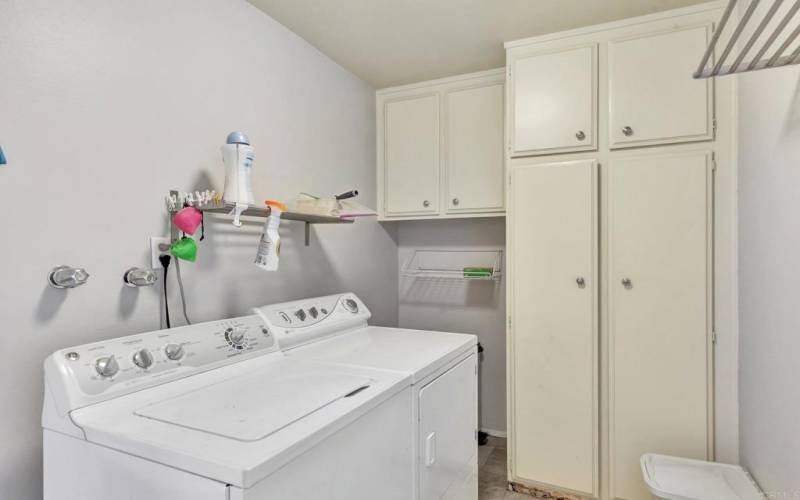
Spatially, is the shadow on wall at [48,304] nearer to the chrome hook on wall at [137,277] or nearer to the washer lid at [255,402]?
the chrome hook on wall at [137,277]

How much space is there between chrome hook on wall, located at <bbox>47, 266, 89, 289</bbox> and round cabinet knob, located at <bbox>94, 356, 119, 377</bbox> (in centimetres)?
26

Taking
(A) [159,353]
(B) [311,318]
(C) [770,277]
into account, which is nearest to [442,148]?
(B) [311,318]

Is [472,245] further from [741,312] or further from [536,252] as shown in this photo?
[741,312]

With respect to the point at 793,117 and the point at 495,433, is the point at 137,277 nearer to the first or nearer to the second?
the point at 793,117

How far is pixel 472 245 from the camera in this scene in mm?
2996

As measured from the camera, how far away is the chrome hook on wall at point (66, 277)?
46.3 inches

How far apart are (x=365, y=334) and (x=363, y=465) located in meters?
0.93

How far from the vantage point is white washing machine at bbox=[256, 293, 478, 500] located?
4.71 ft

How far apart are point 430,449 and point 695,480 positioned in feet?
3.94

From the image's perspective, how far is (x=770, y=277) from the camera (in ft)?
4.87

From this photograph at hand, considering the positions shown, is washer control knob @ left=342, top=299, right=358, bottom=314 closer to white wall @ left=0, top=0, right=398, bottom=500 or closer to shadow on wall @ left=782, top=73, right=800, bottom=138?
white wall @ left=0, top=0, right=398, bottom=500

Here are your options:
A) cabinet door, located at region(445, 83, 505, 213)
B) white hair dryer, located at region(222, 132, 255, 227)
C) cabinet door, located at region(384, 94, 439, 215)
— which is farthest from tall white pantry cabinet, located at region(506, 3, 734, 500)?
white hair dryer, located at region(222, 132, 255, 227)

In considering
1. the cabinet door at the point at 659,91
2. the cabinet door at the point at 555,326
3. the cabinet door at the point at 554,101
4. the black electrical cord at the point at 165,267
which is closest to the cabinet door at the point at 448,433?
the cabinet door at the point at 555,326

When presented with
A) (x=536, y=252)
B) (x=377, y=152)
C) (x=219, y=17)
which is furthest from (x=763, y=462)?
(x=219, y=17)
